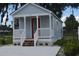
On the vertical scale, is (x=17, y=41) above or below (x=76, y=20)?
below

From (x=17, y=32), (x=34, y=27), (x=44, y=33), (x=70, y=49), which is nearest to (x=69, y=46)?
(x=70, y=49)

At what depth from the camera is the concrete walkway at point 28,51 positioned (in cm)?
1221

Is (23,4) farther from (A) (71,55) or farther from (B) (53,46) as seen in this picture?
Result: (A) (71,55)

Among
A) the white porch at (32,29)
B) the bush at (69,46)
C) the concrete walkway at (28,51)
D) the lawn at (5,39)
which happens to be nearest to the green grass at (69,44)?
the bush at (69,46)

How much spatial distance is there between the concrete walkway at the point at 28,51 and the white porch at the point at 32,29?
0.37m

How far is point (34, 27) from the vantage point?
13.8m

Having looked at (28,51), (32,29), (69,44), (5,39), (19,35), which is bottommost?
(28,51)

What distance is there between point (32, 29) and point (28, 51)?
1546mm

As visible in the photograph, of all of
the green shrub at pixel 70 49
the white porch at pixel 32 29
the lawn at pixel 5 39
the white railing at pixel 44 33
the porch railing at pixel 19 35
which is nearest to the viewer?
the green shrub at pixel 70 49

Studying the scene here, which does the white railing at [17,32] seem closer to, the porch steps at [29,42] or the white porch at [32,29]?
the white porch at [32,29]

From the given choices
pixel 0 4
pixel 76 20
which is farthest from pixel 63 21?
pixel 0 4

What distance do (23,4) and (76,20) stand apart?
2163 mm

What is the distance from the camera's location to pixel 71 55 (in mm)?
11758

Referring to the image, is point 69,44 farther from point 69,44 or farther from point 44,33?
point 44,33
